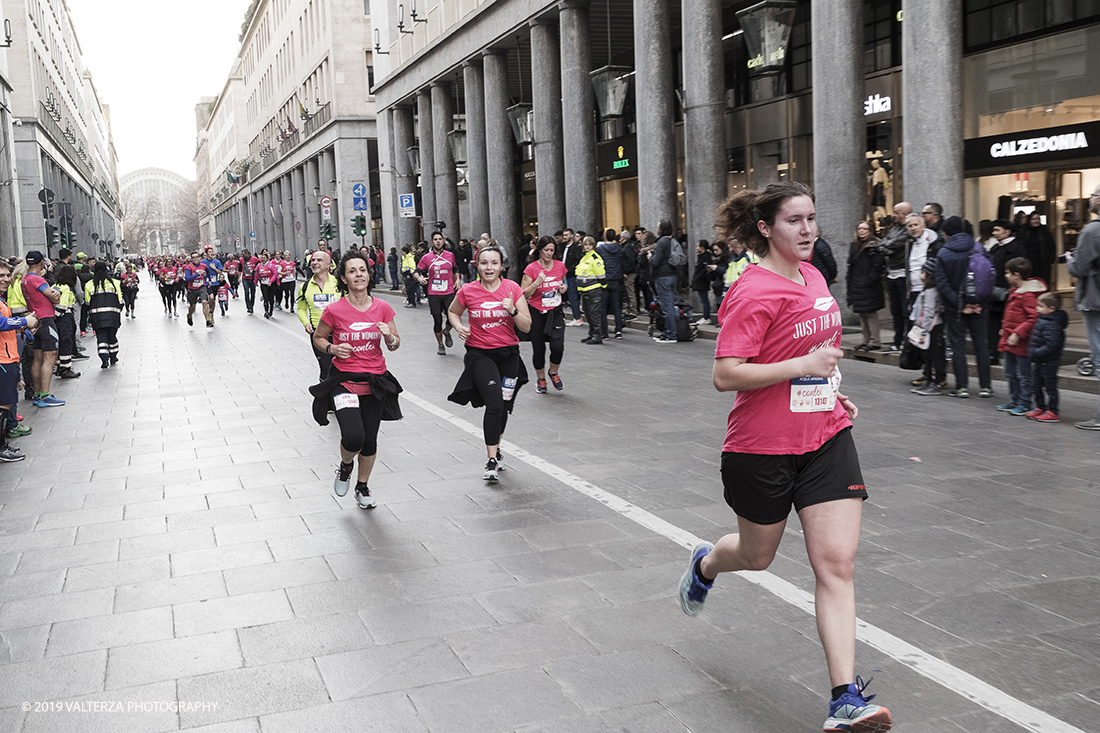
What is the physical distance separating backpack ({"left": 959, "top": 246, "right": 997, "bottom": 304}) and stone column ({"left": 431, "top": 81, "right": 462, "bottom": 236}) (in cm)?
2715

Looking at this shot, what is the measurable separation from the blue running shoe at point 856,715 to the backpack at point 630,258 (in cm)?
1583

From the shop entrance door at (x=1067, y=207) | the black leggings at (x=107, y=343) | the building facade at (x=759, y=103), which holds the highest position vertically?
the building facade at (x=759, y=103)

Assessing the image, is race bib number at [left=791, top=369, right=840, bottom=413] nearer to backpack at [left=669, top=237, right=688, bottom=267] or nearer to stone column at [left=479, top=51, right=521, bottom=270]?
backpack at [left=669, top=237, right=688, bottom=267]

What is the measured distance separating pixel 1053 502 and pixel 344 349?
4.51 m

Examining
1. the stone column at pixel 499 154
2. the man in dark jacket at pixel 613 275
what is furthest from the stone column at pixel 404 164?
the man in dark jacket at pixel 613 275

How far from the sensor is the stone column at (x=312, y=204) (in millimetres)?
62219

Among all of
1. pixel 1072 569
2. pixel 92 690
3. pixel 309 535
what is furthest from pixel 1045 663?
pixel 309 535

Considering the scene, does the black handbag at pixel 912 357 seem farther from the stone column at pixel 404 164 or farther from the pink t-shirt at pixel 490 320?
the stone column at pixel 404 164

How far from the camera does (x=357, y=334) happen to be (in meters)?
7.04

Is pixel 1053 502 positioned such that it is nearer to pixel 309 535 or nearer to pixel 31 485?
pixel 309 535

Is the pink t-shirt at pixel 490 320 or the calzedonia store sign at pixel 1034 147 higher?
the calzedonia store sign at pixel 1034 147

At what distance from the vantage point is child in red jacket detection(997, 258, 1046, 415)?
9727 millimetres

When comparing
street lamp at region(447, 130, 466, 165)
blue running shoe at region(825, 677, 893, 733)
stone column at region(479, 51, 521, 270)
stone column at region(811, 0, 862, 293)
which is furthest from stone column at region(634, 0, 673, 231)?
blue running shoe at region(825, 677, 893, 733)

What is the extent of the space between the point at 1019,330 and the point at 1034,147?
Answer: 8358 mm
